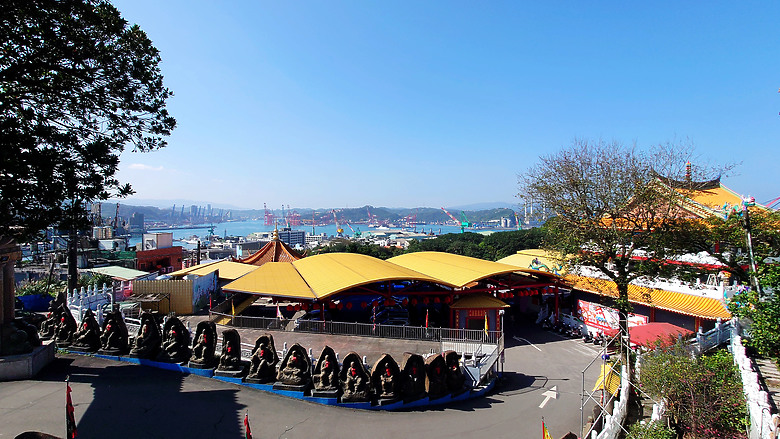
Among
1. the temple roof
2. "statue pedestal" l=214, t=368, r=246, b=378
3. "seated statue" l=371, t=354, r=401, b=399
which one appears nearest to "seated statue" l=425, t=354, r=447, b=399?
"seated statue" l=371, t=354, r=401, b=399

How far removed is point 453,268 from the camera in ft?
Answer: 69.8

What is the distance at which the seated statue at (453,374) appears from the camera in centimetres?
1150

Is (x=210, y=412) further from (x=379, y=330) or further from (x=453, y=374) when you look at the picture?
(x=379, y=330)

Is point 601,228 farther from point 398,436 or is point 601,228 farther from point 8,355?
point 8,355

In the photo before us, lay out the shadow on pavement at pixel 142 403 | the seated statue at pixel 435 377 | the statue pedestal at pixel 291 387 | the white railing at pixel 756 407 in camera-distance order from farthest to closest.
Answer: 1. the seated statue at pixel 435 377
2. the statue pedestal at pixel 291 387
3. the shadow on pavement at pixel 142 403
4. the white railing at pixel 756 407

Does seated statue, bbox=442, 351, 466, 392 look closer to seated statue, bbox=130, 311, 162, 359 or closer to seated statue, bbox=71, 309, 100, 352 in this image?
seated statue, bbox=130, 311, 162, 359

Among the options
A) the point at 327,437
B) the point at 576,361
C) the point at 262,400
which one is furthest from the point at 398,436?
the point at 576,361

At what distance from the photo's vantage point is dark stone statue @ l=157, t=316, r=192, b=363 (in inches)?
487

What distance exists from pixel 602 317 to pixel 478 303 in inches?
239

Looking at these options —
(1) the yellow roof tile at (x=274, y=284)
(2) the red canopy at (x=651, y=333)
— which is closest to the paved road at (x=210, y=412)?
(2) the red canopy at (x=651, y=333)

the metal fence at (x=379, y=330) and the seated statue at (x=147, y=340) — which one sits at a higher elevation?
the seated statue at (x=147, y=340)

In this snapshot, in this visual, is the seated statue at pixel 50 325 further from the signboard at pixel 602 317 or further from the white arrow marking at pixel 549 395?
the signboard at pixel 602 317

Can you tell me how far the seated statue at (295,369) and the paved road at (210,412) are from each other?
1.66ft

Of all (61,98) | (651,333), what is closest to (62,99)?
(61,98)
